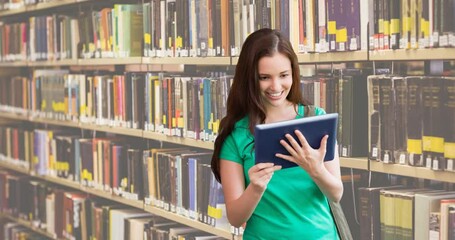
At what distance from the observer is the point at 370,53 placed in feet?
9.71

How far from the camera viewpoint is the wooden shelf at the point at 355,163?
10.0ft

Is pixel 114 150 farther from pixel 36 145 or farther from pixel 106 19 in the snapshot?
pixel 36 145

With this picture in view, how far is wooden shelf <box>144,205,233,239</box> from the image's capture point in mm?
3908

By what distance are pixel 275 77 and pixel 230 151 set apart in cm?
24

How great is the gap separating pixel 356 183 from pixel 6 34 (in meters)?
4.53

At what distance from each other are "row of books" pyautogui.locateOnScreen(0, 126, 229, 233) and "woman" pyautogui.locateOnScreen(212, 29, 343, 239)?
1593mm

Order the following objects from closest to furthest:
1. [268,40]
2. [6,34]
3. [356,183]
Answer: [268,40], [356,183], [6,34]

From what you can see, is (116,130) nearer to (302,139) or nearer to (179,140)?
(179,140)

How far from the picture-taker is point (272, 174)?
2229 millimetres

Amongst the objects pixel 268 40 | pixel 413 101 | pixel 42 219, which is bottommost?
pixel 42 219

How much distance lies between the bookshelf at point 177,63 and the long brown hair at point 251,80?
64 centimetres

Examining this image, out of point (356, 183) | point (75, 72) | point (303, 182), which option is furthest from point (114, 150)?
point (303, 182)

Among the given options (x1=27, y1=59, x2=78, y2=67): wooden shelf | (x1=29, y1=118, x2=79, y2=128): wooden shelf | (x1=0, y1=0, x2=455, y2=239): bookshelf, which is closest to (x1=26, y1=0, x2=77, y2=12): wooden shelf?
(x1=0, y1=0, x2=455, y2=239): bookshelf

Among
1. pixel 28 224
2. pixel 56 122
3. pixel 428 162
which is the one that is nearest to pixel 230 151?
pixel 428 162
